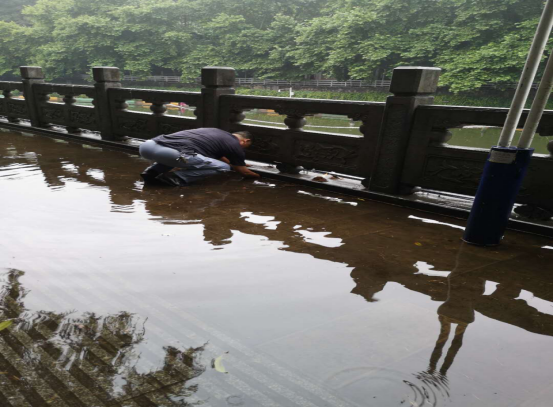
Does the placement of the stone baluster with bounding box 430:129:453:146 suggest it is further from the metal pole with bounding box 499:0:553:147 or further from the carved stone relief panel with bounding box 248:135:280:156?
the carved stone relief panel with bounding box 248:135:280:156

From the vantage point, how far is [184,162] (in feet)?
16.7

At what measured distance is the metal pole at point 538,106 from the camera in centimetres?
297

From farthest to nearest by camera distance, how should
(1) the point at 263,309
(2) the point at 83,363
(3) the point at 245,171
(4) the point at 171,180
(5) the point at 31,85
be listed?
1. (5) the point at 31,85
2. (3) the point at 245,171
3. (4) the point at 171,180
4. (1) the point at 263,309
5. (2) the point at 83,363

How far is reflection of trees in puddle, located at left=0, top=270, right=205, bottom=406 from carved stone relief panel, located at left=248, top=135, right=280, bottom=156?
3885mm

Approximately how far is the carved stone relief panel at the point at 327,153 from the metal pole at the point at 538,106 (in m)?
2.11

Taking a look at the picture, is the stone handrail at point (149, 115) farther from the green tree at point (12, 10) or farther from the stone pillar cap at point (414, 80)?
the green tree at point (12, 10)

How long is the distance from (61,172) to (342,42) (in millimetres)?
28313

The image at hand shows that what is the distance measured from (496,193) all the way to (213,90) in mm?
4353

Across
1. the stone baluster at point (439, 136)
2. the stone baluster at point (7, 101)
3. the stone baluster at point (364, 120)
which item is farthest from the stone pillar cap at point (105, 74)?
the stone baluster at point (439, 136)

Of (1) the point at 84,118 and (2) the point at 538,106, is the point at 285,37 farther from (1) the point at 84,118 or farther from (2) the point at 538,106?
(2) the point at 538,106

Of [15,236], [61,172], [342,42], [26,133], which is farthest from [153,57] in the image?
[15,236]

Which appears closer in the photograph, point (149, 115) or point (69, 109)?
point (149, 115)

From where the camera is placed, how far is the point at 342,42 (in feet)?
99.8

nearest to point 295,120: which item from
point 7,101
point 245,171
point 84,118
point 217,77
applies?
point 245,171
